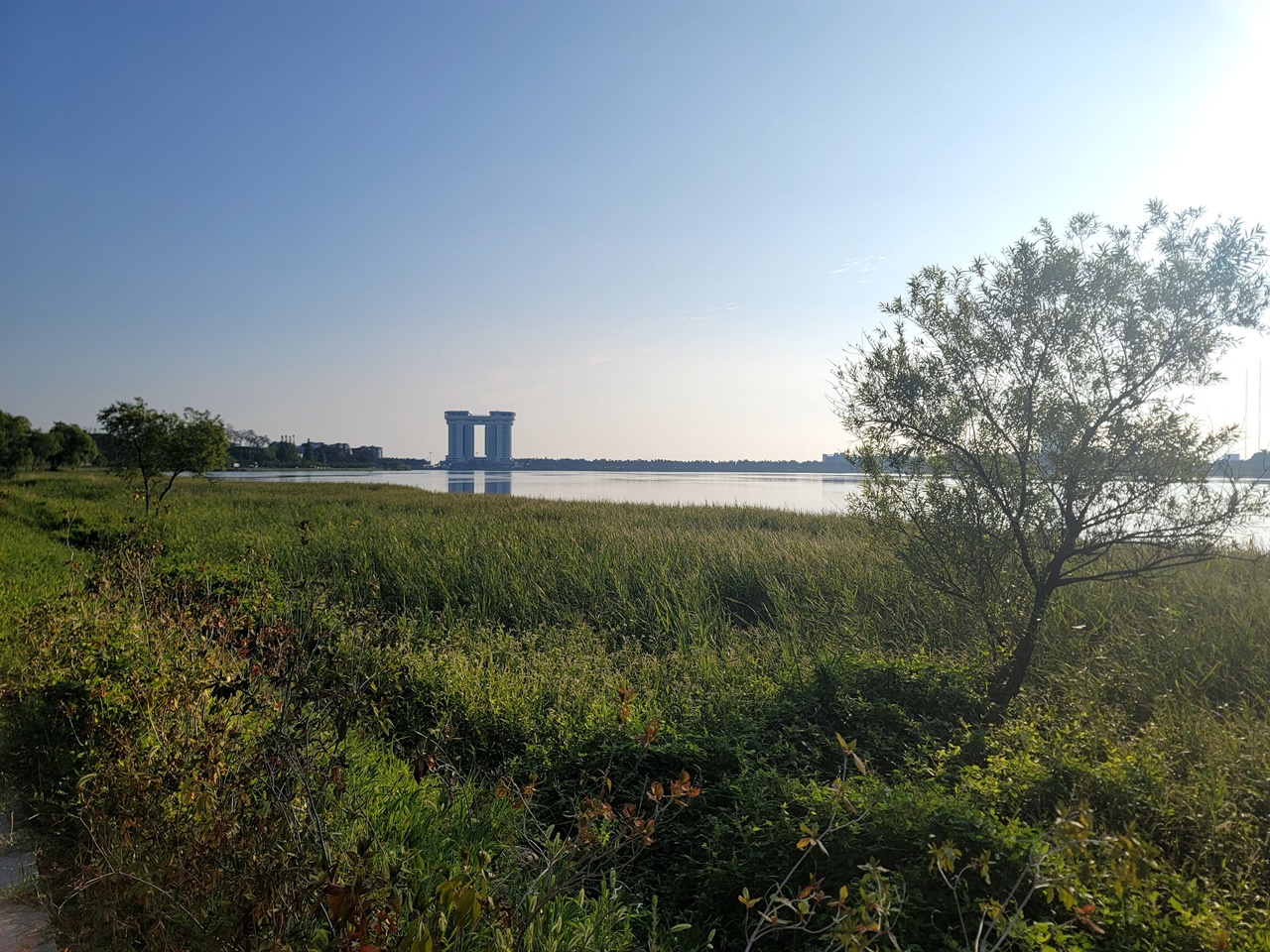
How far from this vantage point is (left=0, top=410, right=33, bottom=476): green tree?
4916 cm

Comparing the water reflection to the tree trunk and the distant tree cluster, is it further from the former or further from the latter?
the tree trunk

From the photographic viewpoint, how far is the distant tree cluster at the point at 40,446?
50094 mm

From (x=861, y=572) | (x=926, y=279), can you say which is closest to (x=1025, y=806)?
(x=926, y=279)

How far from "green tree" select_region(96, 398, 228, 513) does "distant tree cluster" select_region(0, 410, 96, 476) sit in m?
38.2

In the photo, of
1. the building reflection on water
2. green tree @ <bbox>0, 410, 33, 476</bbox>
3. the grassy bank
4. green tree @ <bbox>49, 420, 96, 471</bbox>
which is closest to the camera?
the grassy bank

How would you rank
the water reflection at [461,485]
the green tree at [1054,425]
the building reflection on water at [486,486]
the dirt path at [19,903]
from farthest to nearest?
the water reflection at [461,485], the building reflection on water at [486,486], the green tree at [1054,425], the dirt path at [19,903]

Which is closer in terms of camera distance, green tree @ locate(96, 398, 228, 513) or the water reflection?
green tree @ locate(96, 398, 228, 513)

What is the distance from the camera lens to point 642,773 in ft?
15.8

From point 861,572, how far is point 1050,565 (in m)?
4.56

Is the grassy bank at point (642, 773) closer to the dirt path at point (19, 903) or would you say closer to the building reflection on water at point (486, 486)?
the dirt path at point (19, 903)

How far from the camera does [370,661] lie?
6766 millimetres

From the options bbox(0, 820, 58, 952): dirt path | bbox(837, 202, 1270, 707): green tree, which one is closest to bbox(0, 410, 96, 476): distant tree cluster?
bbox(0, 820, 58, 952): dirt path

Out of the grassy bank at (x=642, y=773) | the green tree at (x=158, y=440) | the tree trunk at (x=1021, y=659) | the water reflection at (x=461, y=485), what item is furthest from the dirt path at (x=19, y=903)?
the water reflection at (x=461, y=485)

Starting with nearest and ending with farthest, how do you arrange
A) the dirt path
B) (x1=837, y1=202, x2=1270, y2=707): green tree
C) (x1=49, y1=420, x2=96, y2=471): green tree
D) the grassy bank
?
the grassy bank
the dirt path
(x1=837, y1=202, x2=1270, y2=707): green tree
(x1=49, y1=420, x2=96, y2=471): green tree
